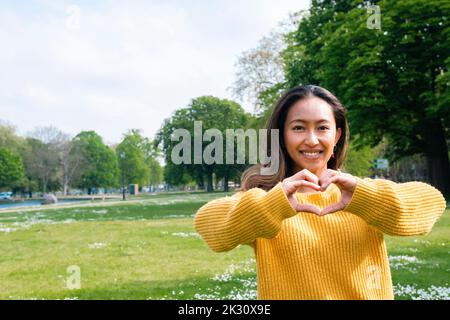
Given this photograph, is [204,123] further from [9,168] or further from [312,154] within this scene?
[312,154]

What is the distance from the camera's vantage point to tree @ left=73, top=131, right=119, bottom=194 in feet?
287

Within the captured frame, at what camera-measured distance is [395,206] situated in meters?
→ 2.08

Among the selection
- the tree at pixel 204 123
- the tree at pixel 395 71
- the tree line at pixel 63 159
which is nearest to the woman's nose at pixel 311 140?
the tree at pixel 395 71

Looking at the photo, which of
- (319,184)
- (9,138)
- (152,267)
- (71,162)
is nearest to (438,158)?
(152,267)

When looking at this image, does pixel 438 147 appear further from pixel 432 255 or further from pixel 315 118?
pixel 315 118

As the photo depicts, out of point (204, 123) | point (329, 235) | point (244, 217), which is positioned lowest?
point (329, 235)

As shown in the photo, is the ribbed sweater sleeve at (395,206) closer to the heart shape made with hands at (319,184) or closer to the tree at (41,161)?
the heart shape made with hands at (319,184)

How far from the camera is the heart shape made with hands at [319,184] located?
6.36ft

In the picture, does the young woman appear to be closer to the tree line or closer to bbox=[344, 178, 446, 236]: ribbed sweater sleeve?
bbox=[344, 178, 446, 236]: ribbed sweater sleeve

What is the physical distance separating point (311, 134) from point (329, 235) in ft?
1.75

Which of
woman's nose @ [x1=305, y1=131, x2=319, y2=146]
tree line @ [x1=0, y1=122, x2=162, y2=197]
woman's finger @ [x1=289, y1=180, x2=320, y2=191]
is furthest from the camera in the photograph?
tree line @ [x1=0, y1=122, x2=162, y2=197]

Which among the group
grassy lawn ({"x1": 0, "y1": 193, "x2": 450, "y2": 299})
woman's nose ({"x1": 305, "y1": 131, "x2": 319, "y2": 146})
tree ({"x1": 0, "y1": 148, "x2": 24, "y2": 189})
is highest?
tree ({"x1": 0, "y1": 148, "x2": 24, "y2": 189})

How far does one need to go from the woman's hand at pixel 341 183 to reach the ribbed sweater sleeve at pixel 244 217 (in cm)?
18

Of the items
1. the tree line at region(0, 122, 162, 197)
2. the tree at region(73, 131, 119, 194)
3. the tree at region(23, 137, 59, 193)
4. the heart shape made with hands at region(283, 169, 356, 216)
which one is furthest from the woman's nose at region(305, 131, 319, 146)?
the tree at region(73, 131, 119, 194)
